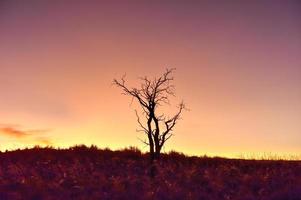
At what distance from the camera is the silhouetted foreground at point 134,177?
83.7 ft

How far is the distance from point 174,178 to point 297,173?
5.65 meters

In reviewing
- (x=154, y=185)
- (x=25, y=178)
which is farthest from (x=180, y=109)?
(x=25, y=178)

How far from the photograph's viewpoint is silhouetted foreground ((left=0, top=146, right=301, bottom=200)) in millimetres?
25500

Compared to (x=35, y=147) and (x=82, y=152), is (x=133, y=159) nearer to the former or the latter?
(x=82, y=152)

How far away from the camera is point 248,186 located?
2688 cm

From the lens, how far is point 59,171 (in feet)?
95.7

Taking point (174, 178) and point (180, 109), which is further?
point (180, 109)

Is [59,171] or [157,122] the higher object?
[157,122]

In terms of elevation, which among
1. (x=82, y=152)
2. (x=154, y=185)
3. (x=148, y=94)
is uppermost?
(x=148, y=94)

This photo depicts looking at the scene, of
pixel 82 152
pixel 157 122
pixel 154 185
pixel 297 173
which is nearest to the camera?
pixel 154 185

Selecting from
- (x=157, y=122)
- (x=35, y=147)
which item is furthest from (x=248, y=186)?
(x=35, y=147)

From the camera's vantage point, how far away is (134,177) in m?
28.3

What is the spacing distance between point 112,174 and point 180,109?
16.4 ft

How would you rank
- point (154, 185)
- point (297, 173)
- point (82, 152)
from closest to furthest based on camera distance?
1. point (154, 185)
2. point (297, 173)
3. point (82, 152)
